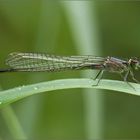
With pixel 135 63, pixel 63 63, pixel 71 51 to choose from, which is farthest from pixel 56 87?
pixel 71 51

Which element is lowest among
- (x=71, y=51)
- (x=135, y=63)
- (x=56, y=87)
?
(x=56, y=87)

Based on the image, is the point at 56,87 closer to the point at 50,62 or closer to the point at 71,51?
the point at 50,62

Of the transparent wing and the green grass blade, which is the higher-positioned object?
the transparent wing

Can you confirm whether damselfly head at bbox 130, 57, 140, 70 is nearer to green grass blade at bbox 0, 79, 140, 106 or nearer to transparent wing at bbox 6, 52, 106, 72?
transparent wing at bbox 6, 52, 106, 72

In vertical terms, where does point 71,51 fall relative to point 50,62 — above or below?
above

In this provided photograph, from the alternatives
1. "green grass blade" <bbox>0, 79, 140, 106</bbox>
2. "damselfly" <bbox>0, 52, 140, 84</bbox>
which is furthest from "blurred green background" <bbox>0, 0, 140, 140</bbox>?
"green grass blade" <bbox>0, 79, 140, 106</bbox>

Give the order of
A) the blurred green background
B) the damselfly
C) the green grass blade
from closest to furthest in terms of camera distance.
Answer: the green grass blade → the damselfly → the blurred green background

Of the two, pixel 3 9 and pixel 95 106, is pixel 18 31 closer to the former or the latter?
pixel 3 9
